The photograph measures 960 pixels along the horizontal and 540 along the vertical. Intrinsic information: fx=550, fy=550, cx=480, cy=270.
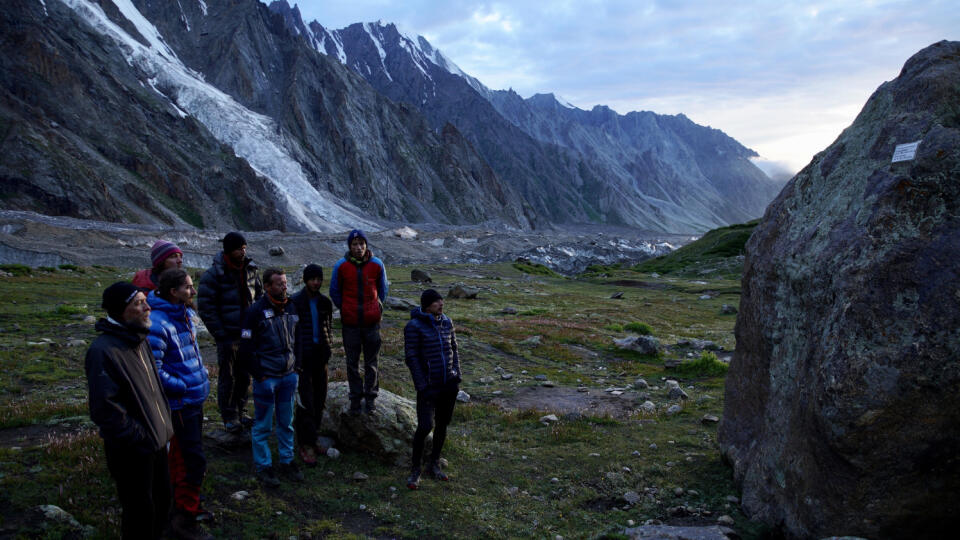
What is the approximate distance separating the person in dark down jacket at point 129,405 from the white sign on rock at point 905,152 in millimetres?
8244

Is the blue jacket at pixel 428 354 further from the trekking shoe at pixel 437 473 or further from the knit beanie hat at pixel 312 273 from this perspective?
the knit beanie hat at pixel 312 273

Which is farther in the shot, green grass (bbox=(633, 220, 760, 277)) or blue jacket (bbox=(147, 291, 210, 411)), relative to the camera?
green grass (bbox=(633, 220, 760, 277))

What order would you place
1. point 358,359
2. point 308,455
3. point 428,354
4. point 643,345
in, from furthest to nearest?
1. point 643,345
2. point 358,359
3. point 308,455
4. point 428,354

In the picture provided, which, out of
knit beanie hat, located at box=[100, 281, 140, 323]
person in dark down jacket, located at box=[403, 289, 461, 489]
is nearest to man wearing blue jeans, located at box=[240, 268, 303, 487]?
person in dark down jacket, located at box=[403, 289, 461, 489]

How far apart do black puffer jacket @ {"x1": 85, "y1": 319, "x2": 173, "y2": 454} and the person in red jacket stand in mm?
3609

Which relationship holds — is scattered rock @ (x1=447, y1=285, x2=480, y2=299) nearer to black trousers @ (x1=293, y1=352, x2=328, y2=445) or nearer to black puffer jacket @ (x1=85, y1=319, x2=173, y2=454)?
black trousers @ (x1=293, y1=352, x2=328, y2=445)

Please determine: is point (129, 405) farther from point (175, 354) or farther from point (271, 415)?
point (271, 415)

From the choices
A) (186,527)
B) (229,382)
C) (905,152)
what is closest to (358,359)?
(229,382)

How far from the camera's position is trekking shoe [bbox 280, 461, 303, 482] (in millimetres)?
8109

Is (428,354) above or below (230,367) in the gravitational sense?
above

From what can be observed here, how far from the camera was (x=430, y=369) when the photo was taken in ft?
27.1

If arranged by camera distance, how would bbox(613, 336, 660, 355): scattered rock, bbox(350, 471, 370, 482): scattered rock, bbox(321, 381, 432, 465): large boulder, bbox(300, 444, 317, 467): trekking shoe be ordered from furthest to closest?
bbox(613, 336, 660, 355): scattered rock → bbox(321, 381, 432, 465): large boulder → bbox(300, 444, 317, 467): trekking shoe → bbox(350, 471, 370, 482): scattered rock

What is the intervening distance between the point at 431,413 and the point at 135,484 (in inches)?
157

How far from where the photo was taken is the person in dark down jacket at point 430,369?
8.25 m
